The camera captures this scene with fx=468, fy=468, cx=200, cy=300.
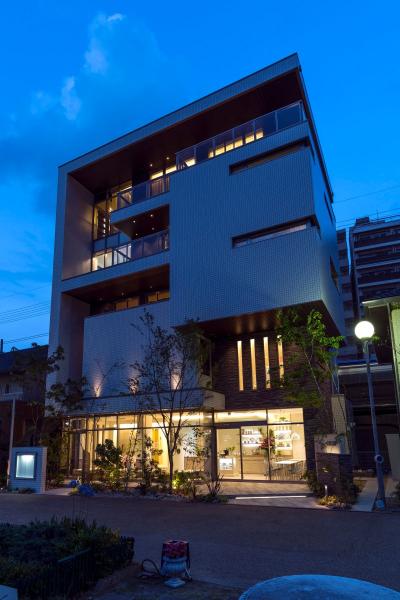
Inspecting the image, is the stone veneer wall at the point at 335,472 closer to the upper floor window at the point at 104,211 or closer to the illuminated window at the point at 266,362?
the illuminated window at the point at 266,362

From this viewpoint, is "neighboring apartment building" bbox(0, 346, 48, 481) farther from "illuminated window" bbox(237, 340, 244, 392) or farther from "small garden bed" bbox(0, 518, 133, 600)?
"small garden bed" bbox(0, 518, 133, 600)

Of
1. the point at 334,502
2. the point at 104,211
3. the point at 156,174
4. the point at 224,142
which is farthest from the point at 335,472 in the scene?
the point at 104,211

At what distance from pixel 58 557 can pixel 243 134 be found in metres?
20.9

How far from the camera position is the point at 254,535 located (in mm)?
10578

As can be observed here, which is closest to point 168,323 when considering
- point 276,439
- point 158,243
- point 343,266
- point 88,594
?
point 158,243

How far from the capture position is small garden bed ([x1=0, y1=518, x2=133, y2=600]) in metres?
6.18

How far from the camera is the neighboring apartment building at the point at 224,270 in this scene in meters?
20.4

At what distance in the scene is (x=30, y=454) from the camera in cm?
2164

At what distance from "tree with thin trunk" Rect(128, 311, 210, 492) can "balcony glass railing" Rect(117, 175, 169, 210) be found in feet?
23.8

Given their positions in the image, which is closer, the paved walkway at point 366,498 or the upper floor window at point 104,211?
the paved walkway at point 366,498

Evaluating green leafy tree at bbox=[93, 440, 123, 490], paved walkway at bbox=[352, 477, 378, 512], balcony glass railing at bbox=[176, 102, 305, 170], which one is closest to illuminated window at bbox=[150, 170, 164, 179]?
balcony glass railing at bbox=[176, 102, 305, 170]

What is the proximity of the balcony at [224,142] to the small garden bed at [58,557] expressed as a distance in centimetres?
1920

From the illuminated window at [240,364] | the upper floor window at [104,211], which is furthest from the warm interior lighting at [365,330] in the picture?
the upper floor window at [104,211]

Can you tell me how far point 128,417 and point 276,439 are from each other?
7408mm
